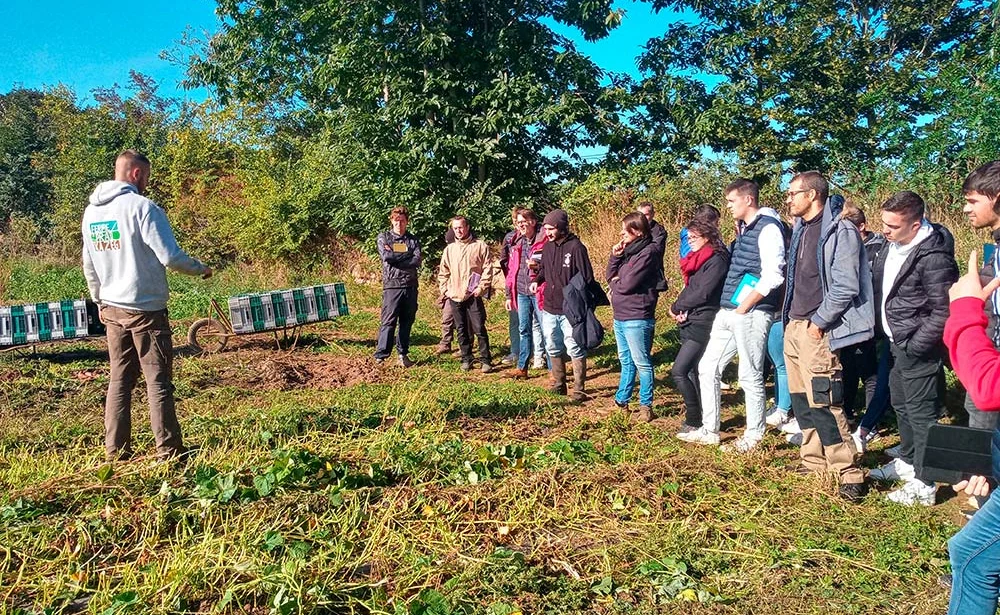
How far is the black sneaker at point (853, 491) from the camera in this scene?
460 centimetres

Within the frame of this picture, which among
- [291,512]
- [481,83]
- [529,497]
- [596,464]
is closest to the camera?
[291,512]

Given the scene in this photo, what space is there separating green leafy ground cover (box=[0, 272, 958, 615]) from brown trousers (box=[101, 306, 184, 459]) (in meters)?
0.23

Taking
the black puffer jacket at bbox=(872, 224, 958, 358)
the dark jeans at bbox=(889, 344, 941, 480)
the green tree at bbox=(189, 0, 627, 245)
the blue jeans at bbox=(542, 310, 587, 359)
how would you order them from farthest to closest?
1. the green tree at bbox=(189, 0, 627, 245)
2. the blue jeans at bbox=(542, 310, 587, 359)
3. the dark jeans at bbox=(889, 344, 941, 480)
4. the black puffer jacket at bbox=(872, 224, 958, 358)

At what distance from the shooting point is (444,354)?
32.2ft

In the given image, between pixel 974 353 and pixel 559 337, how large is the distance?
524 cm

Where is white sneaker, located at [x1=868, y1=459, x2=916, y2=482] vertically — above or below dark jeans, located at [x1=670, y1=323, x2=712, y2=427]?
below

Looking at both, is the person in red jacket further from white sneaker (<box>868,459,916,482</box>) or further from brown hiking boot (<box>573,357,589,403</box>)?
brown hiking boot (<box>573,357,589,403</box>)

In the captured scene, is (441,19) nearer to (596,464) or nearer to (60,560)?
(596,464)

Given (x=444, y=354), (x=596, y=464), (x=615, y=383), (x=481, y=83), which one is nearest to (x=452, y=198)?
(x=481, y=83)

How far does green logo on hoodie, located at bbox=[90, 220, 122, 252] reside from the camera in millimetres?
4738

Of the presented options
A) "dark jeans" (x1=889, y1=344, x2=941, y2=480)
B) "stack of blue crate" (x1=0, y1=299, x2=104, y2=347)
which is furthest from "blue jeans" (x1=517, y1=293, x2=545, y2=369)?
"stack of blue crate" (x1=0, y1=299, x2=104, y2=347)

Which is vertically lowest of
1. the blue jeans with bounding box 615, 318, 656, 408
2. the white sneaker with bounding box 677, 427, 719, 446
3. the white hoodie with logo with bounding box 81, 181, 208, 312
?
the white sneaker with bounding box 677, 427, 719, 446

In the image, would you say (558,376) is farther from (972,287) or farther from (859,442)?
(972,287)

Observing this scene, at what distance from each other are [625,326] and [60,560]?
4.61 meters
